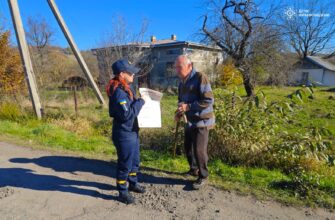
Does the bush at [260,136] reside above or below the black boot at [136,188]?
above

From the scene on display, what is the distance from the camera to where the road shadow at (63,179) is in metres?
3.78

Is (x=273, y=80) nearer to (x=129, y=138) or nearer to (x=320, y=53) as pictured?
(x=129, y=138)

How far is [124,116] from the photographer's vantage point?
3.12 m

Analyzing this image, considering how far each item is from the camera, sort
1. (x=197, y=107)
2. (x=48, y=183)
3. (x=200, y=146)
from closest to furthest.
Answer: (x=197, y=107) < (x=200, y=146) < (x=48, y=183)

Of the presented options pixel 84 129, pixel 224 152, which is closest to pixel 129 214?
pixel 224 152

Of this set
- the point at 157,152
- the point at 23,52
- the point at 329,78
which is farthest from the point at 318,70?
the point at 23,52

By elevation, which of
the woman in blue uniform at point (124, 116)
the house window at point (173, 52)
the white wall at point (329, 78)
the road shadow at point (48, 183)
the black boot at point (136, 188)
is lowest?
the road shadow at point (48, 183)

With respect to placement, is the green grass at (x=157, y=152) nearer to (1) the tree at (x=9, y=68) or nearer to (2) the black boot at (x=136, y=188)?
(2) the black boot at (x=136, y=188)

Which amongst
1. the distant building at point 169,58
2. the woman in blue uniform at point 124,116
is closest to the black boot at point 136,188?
the woman in blue uniform at point 124,116

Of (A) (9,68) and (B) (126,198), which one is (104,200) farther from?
(A) (9,68)

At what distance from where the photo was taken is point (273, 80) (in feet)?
54.9

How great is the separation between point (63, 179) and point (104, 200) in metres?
1.08

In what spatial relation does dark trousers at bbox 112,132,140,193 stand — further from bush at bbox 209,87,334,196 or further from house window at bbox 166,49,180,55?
house window at bbox 166,49,180,55

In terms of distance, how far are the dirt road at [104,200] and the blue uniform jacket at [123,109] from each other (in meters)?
1.01
